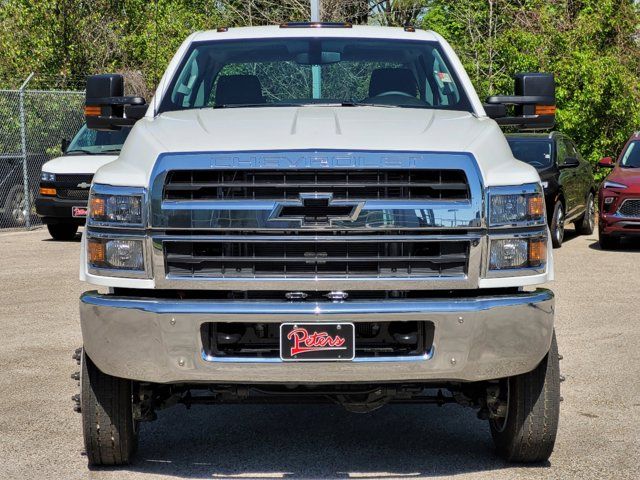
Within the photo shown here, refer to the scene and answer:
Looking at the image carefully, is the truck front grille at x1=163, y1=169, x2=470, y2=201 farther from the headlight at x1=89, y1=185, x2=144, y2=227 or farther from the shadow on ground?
the shadow on ground

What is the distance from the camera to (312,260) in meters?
5.21

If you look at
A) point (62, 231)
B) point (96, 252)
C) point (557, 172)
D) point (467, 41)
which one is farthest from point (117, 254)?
point (467, 41)

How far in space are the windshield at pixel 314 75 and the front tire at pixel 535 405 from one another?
182cm

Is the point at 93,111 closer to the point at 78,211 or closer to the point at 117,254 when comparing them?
the point at 117,254

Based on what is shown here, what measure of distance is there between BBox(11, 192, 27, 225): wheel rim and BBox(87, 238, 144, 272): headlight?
636 inches

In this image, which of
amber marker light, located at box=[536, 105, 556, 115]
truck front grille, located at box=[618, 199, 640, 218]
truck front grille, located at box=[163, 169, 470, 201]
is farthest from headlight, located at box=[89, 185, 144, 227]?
truck front grille, located at box=[618, 199, 640, 218]

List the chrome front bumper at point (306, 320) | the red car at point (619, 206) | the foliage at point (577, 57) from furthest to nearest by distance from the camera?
the foliage at point (577, 57), the red car at point (619, 206), the chrome front bumper at point (306, 320)

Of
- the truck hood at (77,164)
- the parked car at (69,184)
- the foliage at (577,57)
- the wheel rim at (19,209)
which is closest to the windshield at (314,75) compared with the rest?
the parked car at (69,184)

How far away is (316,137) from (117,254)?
1009 millimetres

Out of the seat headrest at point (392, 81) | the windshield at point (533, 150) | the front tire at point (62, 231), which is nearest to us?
the seat headrest at point (392, 81)

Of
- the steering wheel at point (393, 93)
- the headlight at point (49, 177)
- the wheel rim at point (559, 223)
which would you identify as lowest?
the wheel rim at point (559, 223)

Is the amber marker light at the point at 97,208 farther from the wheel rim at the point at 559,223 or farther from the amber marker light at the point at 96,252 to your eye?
the wheel rim at the point at 559,223

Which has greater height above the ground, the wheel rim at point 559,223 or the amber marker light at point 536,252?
the amber marker light at point 536,252

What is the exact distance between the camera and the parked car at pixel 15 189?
68.1ft
